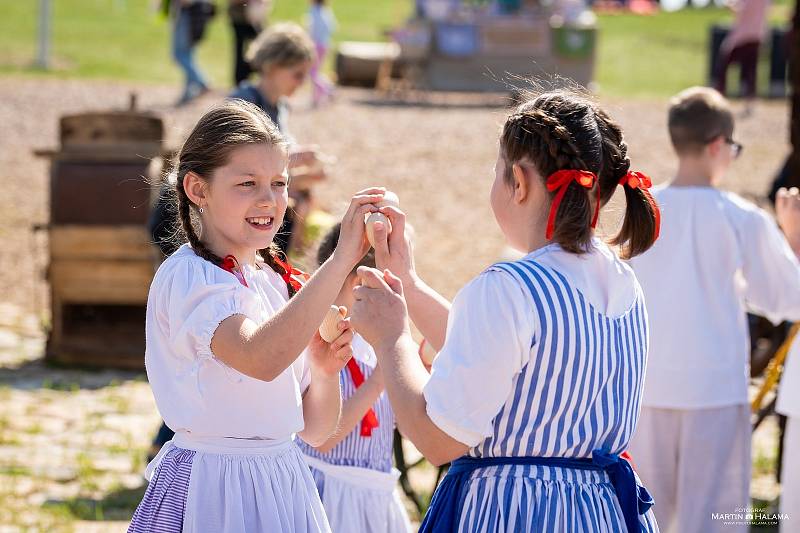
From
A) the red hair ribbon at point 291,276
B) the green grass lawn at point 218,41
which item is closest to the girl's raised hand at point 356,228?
the red hair ribbon at point 291,276

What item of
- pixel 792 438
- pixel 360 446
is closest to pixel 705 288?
pixel 792 438

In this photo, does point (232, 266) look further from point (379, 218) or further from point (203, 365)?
point (379, 218)

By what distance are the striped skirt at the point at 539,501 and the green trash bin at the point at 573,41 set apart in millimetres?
17149

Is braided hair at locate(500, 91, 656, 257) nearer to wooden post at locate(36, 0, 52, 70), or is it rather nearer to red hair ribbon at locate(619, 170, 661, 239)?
red hair ribbon at locate(619, 170, 661, 239)

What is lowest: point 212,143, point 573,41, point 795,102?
point 212,143

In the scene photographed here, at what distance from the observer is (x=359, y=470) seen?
3.46 meters

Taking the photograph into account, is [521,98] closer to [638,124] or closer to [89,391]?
[89,391]

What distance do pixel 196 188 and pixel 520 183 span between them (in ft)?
2.37

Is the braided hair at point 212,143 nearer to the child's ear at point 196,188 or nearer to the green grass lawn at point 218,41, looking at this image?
the child's ear at point 196,188

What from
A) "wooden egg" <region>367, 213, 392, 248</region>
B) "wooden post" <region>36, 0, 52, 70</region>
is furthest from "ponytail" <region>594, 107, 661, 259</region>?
"wooden post" <region>36, 0, 52, 70</region>

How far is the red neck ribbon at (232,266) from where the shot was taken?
8.57 feet

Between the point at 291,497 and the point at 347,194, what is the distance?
9805 millimetres

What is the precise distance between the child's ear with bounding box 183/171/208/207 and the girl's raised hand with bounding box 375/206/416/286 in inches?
15.7

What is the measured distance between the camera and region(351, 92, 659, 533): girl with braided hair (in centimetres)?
236
